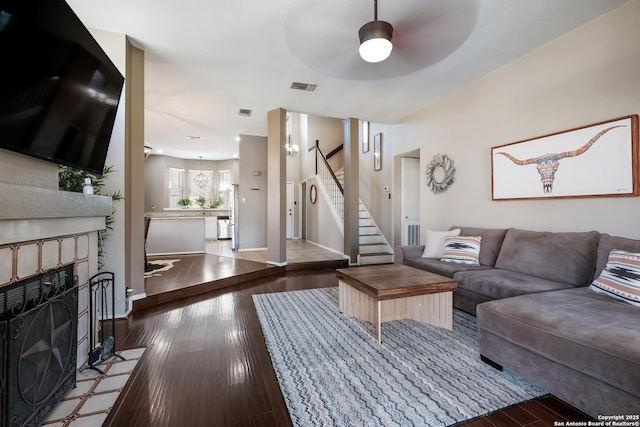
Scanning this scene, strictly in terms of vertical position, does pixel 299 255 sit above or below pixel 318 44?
below

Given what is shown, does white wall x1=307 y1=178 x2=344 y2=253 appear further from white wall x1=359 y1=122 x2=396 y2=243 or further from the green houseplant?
the green houseplant

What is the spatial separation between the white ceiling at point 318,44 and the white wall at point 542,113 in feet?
0.63

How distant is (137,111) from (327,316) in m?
3.14

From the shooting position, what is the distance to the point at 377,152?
21.0ft

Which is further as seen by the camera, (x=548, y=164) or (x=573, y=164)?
(x=548, y=164)

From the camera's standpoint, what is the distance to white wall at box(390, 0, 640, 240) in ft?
8.04

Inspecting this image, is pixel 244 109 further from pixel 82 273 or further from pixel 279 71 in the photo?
pixel 82 273

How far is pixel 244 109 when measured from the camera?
507cm

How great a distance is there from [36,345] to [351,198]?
4.73m

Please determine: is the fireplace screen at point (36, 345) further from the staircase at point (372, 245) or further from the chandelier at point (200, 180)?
the chandelier at point (200, 180)

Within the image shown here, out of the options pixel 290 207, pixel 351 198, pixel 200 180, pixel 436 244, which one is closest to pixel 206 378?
pixel 436 244

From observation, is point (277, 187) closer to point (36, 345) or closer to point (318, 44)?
point (318, 44)

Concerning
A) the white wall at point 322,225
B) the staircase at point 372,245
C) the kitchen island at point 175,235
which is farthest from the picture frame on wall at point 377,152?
the kitchen island at point 175,235

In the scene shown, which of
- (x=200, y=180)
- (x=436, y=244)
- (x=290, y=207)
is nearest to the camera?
(x=436, y=244)
